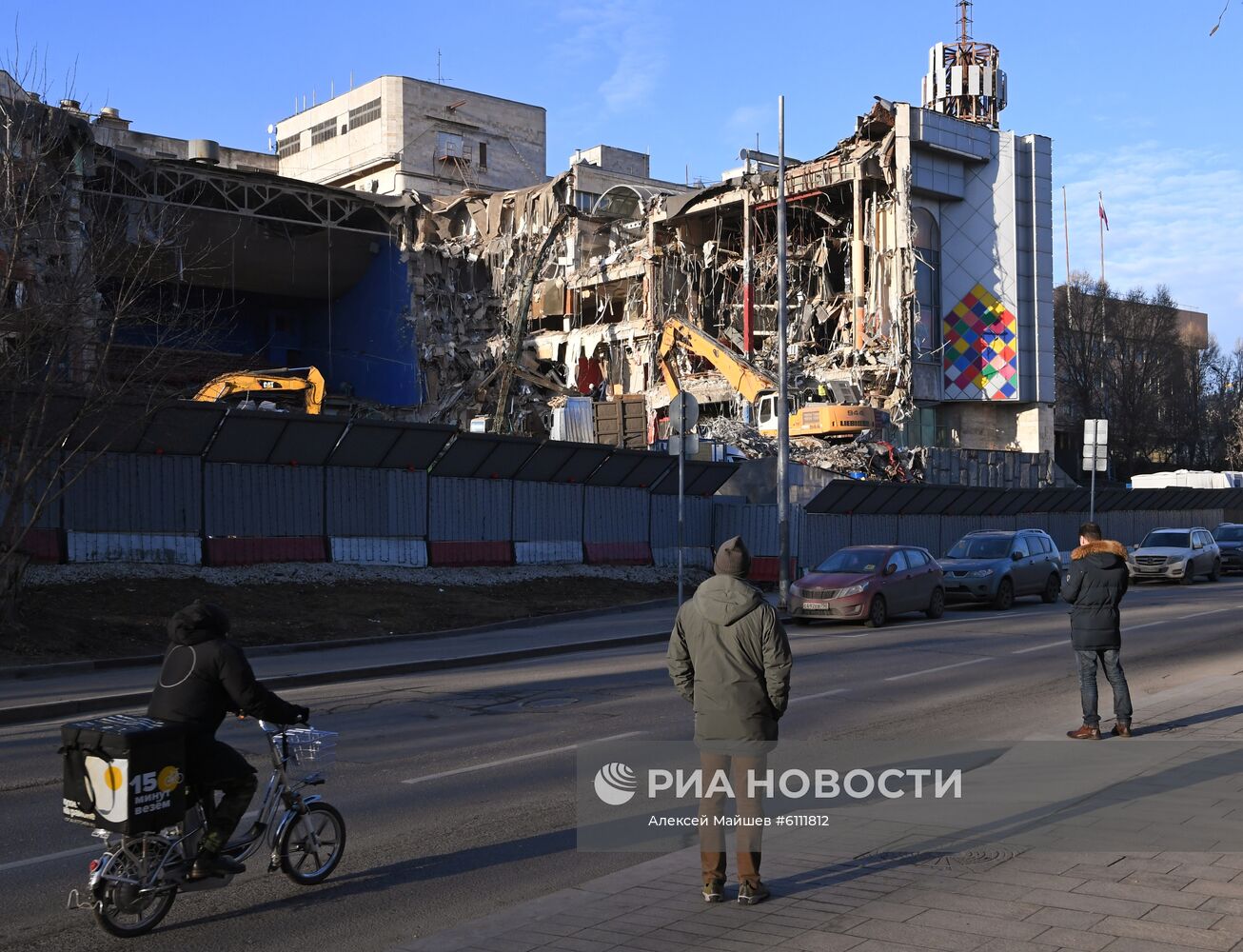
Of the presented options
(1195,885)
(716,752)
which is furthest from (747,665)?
(1195,885)

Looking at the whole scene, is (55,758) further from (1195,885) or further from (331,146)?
(331,146)

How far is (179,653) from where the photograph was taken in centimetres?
646

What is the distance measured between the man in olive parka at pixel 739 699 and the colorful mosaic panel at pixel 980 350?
57.9 m

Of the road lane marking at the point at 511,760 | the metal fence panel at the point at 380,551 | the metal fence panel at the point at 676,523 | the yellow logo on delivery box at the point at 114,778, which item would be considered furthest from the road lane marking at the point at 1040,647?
the yellow logo on delivery box at the point at 114,778

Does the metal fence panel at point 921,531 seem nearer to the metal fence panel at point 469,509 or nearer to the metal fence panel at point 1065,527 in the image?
the metal fence panel at point 1065,527

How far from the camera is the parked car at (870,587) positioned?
2311 centimetres

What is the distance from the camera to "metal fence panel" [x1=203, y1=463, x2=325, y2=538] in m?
23.9

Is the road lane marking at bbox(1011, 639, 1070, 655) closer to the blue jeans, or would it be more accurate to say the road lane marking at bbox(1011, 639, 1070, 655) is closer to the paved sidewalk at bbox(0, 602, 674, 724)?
the paved sidewalk at bbox(0, 602, 674, 724)

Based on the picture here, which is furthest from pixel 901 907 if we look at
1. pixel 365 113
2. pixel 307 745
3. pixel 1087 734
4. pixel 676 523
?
pixel 365 113

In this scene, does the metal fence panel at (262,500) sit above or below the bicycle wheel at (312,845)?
above

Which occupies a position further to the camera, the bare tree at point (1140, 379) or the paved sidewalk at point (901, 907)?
the bare tree at point (1140, 379)

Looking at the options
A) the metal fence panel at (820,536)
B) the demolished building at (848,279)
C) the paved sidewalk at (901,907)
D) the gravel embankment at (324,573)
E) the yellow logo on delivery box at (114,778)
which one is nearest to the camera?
the paved sidewalk at (901,907)

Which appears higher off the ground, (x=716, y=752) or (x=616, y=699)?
(x=716, y=752)

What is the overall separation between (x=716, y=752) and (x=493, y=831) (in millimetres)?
2652
